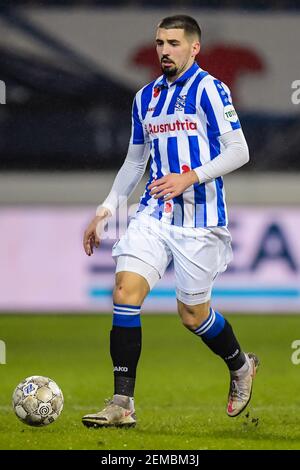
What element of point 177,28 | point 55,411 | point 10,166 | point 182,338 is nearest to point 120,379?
point 55,411

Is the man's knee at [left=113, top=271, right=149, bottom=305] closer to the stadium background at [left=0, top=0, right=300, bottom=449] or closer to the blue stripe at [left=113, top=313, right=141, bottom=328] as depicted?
the blue stripe at [left=113, top=313, right=141, bottom=328]

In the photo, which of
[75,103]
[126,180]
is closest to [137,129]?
[126,180]

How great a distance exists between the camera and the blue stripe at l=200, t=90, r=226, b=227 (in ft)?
18.7

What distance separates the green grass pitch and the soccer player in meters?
0.28

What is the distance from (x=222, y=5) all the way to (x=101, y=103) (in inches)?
87.8

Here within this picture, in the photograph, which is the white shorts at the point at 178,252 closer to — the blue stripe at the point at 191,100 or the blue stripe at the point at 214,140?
the blue stripe at the point at 214,140

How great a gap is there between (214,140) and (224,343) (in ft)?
3.58

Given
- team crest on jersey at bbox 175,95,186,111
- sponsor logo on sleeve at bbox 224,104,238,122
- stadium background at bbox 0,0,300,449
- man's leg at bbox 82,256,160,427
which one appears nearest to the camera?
man's leg at bbox 82,256,160,427

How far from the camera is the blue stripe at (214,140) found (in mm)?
5707

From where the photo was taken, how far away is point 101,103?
16266 mm

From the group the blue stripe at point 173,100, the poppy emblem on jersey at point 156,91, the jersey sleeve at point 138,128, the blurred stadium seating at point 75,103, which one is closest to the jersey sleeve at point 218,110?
the blue stripe at point 173,100

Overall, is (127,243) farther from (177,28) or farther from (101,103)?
(101,103)

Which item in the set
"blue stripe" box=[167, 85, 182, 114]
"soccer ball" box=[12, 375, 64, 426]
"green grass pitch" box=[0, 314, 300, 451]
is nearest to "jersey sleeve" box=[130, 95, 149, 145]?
"blue stripe" box=[167, 85, 182, 114]

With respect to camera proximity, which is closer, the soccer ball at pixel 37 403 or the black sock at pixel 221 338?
the soccer ball at pixel 37 403
